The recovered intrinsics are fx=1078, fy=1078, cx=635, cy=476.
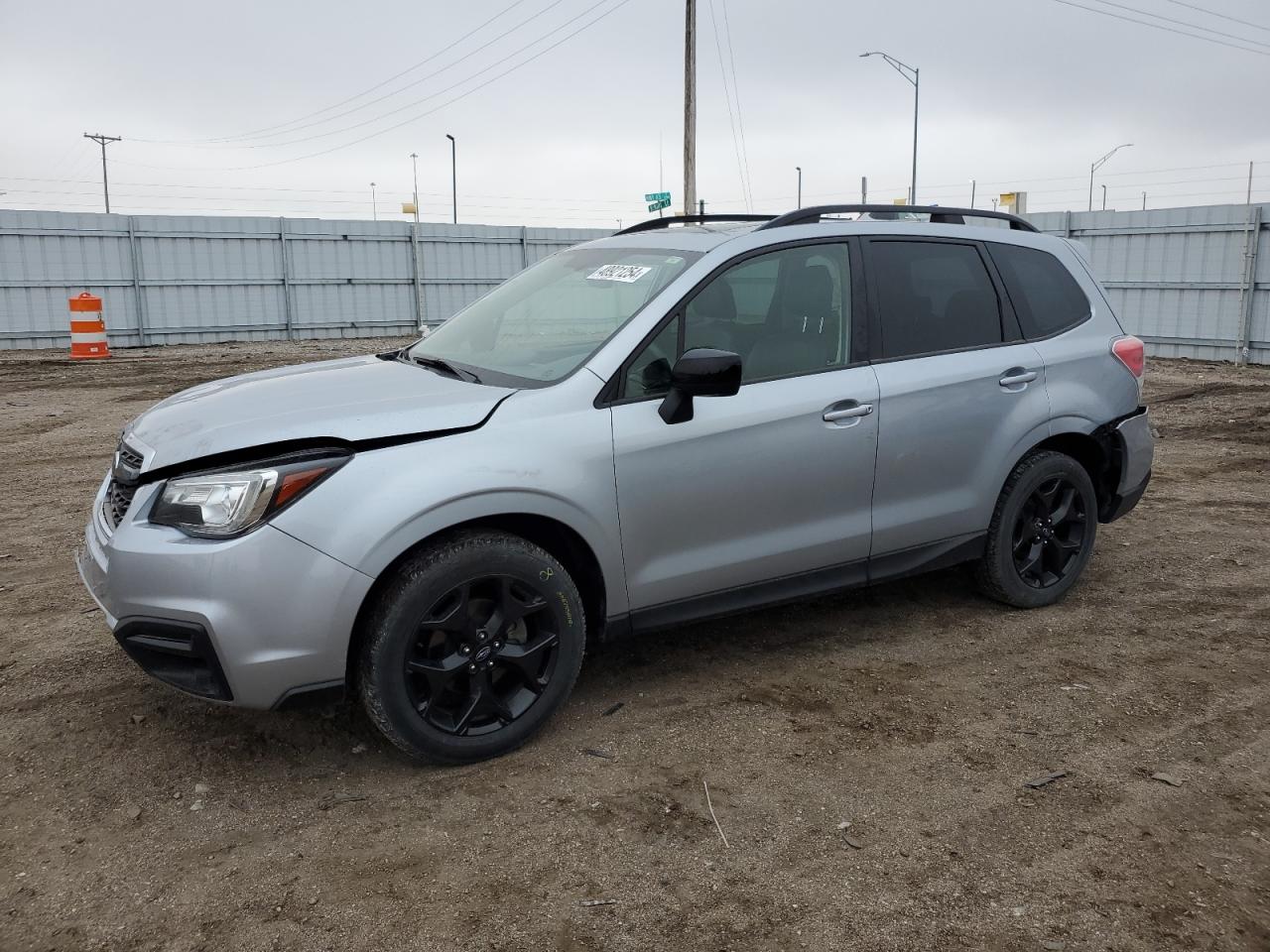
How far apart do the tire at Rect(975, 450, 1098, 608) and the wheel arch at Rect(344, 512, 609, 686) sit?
6.63 ft

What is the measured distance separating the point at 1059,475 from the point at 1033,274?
0.96 metres

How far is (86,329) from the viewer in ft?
59.0

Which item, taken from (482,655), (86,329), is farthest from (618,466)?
(86,329)

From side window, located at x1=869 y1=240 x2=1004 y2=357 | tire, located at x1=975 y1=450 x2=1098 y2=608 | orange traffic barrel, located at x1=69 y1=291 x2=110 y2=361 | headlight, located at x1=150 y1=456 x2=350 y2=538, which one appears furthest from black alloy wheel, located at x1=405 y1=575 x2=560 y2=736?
orange traffic barrel, located at x1=69 y1=291 x2=110 y2=361

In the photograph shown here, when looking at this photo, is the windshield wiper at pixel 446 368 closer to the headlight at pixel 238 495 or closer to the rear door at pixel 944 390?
the headlight at pixel 238 495

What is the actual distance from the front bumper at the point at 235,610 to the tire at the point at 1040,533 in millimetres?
2963

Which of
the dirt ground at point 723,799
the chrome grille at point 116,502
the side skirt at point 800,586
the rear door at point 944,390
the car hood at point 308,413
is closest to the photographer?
the dirt ground at point 723,799

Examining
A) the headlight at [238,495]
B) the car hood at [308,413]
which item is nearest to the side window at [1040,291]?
the car hood at [308,413]

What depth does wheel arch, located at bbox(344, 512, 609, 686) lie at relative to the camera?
3.41 meters

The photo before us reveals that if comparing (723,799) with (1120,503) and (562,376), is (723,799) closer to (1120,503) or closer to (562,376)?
(562,376)

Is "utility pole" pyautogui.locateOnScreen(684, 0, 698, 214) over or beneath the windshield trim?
over

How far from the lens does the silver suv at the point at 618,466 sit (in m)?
3.27

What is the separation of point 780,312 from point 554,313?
0.92 metres

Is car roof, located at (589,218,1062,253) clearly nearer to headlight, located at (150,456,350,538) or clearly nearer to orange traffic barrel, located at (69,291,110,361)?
headlight, located at (150,456,350,538)
